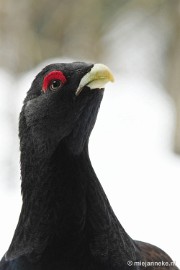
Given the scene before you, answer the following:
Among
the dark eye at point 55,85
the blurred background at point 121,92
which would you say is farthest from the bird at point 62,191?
the blurred background at point 121,92

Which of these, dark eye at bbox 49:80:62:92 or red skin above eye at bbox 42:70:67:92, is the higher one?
red skin above eye at bbox 42:70:67:92

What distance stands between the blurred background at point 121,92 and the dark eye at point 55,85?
7.43 feet

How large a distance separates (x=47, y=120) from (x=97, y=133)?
5.66 metres

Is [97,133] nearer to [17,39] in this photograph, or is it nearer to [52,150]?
[17,39]

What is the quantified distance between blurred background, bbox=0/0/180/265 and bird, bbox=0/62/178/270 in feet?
6.48

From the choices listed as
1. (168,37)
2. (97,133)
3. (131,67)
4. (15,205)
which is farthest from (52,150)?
(131,67)

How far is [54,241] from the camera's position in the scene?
8.48 ft

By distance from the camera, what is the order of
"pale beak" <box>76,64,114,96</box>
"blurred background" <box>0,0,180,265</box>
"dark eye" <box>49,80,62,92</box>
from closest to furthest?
"pale beak" <box>76,64,114,96</box>, "dark eye" <box>49,80,62,92</box>, "blurred background" <box>0,0,180,265</box>

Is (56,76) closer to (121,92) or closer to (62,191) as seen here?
(62,191)

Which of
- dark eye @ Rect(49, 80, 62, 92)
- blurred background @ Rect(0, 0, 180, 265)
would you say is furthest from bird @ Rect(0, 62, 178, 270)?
blurred background @ Rect(0, 0, 180, 265)

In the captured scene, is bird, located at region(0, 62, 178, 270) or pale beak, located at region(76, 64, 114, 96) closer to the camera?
pale beak, located at region(76, 64, 114, 96)

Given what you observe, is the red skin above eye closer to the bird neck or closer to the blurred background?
the bird neck

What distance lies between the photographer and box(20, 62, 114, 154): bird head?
8.16 ft

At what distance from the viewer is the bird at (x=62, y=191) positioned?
8.37 ft
